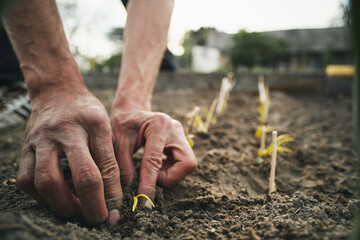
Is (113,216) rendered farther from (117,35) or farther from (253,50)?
(117,35)

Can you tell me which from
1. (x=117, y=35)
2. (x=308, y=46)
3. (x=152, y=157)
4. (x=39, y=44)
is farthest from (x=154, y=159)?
(x=308, y=46)

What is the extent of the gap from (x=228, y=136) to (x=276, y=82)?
3.03 meters

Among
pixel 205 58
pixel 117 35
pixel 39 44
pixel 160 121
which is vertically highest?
pixel 117 35

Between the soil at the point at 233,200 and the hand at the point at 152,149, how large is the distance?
0.24ft

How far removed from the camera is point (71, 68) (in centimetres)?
101

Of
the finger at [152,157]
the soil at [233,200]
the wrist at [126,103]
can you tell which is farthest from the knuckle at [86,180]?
the wrist at [126,103]

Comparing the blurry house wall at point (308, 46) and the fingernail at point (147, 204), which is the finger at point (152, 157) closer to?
the fingernail at point (147, 204)

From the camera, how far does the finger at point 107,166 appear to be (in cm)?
83

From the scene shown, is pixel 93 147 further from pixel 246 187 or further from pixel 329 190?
pixel 329 190

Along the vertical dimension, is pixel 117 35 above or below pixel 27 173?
above

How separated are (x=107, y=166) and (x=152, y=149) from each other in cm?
19

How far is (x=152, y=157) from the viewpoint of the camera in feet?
3.05

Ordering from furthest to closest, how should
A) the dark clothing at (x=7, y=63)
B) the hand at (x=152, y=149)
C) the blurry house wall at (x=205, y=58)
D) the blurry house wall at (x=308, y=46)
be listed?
the blurry house wall at (x=205, y=58), the blurry house wall at (x=308, y=46), the dark clothing at (x=7, y=63), the hand at (x=152, y=149)

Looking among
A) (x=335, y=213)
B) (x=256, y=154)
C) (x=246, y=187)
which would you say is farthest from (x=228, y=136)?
(x=335, y=213)
